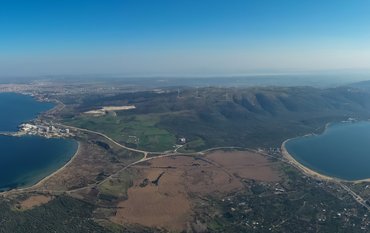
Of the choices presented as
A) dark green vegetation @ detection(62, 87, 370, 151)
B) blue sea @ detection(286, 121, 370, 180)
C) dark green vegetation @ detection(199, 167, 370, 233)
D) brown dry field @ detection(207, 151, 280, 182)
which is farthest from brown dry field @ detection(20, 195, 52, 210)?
blue sea @ detection(286, 121, 370, 180)

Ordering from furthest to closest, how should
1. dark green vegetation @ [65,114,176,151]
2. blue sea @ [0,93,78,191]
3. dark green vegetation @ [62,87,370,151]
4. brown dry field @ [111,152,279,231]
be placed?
dark green vegetation @ [62,87,370,151], dark green vegetation @ [65,114,176,151], blue sea @ [0,93,78,191], brown dry field @ [111,152,279,231]

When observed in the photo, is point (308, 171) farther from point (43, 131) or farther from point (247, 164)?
point (43, 131)

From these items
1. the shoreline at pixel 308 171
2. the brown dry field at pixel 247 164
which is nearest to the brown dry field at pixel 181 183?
the brown dry field at pixel 247 164

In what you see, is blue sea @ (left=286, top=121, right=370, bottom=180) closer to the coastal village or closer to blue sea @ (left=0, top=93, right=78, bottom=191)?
blue sea @ (left=0, top=93, right=78, bottom=191)

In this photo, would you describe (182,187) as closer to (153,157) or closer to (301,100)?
(153,157)

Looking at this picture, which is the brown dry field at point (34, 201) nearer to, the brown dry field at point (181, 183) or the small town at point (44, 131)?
the brown dry field at point (181, 183)

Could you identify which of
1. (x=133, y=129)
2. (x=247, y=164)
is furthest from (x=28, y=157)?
(x=247, y=164)
